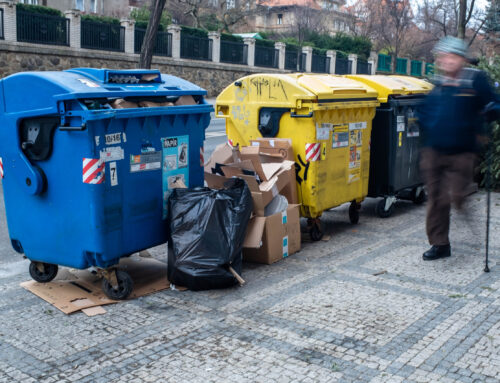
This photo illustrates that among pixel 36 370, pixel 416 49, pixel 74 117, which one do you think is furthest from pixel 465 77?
pixel 416 49

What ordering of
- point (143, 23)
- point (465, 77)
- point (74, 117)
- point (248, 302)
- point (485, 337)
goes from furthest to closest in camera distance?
1. point (143, 23)
2. point (465, 77)
3. point (248, 302)
4. point (74, 117)
5. point (485, 337)

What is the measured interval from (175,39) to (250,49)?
5963 millimetres

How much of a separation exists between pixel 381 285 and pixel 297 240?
1.28 meters

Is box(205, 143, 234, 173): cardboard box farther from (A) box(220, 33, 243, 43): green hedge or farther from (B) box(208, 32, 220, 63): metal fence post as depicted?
(A) box(220, 33, 243, 43): green hedge

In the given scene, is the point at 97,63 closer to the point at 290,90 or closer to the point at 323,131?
the point at 290,90

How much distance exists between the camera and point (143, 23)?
27.9 meters

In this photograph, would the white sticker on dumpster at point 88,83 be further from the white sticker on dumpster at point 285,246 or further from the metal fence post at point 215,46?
the metal fence post at point 215,46

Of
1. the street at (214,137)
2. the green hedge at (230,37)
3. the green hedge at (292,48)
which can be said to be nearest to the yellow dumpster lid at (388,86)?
the street at (214,137)

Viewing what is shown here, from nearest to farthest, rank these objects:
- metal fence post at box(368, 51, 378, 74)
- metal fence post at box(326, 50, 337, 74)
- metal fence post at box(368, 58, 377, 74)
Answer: metal fence post at box(326, 50, 337, 74), metal fence post at box(368, 58, 377, 74), metal fence post at box(368, 51, 378, 74)

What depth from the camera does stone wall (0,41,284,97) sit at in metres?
22.2

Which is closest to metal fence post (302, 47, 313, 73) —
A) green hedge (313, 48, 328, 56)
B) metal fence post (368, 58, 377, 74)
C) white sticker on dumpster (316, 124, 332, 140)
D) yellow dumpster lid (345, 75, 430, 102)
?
green hedge (313, 48, 328, 56)

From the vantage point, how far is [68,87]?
4.63m

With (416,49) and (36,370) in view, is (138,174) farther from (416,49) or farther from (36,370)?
(416,49)

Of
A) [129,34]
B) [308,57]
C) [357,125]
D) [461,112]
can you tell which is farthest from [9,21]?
[308,57]
